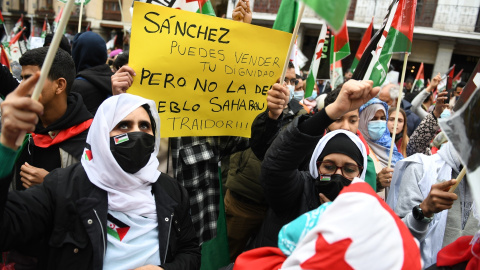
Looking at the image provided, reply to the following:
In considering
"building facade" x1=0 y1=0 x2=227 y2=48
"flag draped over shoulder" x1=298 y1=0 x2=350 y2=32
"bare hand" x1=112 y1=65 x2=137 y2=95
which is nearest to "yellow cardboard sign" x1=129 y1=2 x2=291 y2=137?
"bare hand" x1=112 y1=65 x2=137 y2=95

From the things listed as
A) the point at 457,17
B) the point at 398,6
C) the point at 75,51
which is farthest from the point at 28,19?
the point at 398,6

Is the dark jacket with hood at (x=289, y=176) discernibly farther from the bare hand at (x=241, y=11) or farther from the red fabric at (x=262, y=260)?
the bare hand at (x=241, y=11)

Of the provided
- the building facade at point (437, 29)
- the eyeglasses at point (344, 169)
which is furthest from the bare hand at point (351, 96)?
the building facade at point (437, 29)

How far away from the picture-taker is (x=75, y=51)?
3781 millimetres

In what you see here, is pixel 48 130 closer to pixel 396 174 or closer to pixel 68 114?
pixel 68 114

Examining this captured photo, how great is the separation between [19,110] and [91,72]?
2293 millimetres

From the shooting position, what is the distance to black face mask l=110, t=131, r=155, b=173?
1708mm

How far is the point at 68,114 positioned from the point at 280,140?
121 centimetres

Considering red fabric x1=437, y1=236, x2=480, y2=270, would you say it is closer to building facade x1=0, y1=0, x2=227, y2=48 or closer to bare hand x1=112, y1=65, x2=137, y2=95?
bare hand x1=112, y1=65, x2=137, y2=95

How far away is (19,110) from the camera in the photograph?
1.15 meters

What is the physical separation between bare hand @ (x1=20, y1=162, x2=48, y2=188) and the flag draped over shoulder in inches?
61.2

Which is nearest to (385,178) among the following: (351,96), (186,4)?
(351,96)

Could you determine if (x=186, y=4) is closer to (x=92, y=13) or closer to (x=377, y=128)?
(x=377, y=128)

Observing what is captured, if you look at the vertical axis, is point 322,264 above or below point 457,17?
below
